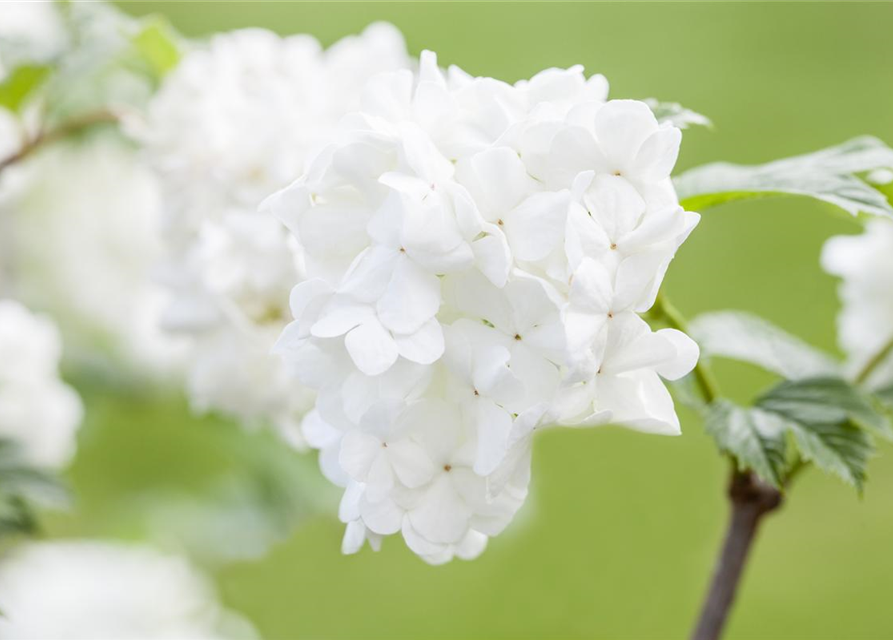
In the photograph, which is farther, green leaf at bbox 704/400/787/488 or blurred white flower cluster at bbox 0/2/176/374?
blurred white flower cluster at bbox 0/2/176/374

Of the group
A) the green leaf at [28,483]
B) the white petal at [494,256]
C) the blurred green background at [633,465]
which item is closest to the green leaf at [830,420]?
the white petal at [494,256]

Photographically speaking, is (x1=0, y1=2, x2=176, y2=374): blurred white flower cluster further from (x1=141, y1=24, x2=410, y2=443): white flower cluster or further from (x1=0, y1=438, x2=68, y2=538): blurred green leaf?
(x1=0, y1=438, x2=68, y2=538): blurred green leaf

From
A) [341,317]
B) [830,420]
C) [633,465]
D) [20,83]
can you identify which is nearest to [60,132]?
[20,83]

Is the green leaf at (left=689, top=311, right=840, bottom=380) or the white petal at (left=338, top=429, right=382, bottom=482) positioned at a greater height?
the green leaf at (left=689, top=311, right=840, bottom=380)

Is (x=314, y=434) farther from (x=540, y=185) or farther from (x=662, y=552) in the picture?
(x=662, y=552)

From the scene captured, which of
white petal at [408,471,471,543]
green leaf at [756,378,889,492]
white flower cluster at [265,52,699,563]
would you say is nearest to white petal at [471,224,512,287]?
white flower cluster at [265,52,699,563]

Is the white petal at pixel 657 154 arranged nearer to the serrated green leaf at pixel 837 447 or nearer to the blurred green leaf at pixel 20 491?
the serrated green leaf at pixel 837 447
